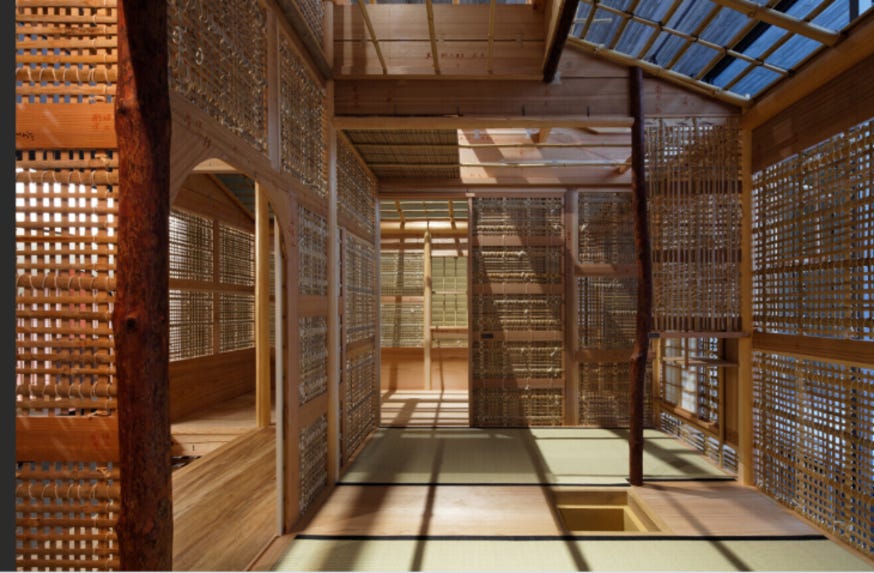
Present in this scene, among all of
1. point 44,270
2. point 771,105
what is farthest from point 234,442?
point 771,105

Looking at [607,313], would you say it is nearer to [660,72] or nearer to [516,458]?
[516,458]

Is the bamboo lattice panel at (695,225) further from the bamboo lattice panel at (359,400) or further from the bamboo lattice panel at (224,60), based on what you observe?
the bamboo lattice panel at (224,60)

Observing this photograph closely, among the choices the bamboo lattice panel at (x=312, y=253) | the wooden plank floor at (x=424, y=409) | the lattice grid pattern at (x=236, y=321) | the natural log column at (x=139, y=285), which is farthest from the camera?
the lattice grid pattern at (x=236, y=321)

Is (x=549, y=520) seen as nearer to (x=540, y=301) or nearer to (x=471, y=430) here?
(x=471, y=430)

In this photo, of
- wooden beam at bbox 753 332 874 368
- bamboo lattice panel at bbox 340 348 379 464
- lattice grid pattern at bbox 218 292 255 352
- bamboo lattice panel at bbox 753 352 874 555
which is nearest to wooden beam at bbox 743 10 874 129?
wooden beam at bbox 753 332 874 368

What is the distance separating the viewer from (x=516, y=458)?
A: 4.50 meters

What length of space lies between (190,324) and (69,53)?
4821 mm

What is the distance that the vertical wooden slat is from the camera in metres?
3.86

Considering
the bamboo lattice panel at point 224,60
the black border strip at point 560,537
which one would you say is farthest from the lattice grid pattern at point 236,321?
the bamboo lattice panel at point 224,60

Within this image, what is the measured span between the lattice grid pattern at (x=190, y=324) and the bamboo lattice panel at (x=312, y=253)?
2825mm

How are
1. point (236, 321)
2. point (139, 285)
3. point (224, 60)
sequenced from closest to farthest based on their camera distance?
point (139, 285), point (224, 60), point (236, 321)

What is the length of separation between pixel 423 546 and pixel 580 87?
3.65 m

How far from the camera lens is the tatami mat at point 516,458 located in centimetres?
400

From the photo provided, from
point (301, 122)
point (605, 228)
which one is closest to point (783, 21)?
point (605, 228)
